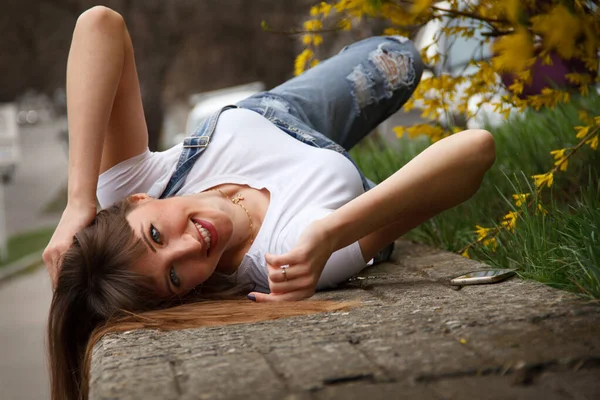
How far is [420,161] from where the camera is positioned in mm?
2479

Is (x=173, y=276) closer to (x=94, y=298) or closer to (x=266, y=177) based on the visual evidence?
(x=94, y=298)

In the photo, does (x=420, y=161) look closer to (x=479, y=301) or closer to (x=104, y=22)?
(x=479, y=301)

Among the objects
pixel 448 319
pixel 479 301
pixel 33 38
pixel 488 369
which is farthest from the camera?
pixel 33 38

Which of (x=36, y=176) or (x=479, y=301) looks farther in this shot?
(x=36, y=176)

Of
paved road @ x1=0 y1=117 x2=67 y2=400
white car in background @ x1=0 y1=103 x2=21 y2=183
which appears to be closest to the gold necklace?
paved road @ x1=0 y1=117 x2=67 y2=400

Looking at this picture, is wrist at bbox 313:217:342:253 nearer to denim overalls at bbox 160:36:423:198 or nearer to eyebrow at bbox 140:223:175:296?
eyebrow at bbox 140:223:175:296

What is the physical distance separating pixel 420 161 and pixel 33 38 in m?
19.5

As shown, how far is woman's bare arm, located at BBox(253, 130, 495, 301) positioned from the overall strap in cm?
71

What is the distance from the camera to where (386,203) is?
8.07 ft

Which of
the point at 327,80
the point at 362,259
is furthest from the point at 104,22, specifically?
the point at 362,259

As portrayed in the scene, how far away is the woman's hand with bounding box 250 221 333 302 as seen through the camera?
2.44m

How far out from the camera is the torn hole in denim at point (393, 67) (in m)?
3.57

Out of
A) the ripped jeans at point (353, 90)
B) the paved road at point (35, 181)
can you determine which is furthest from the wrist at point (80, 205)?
the paved road at point (35, 181)

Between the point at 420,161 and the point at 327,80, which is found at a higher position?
the point at 327,80
